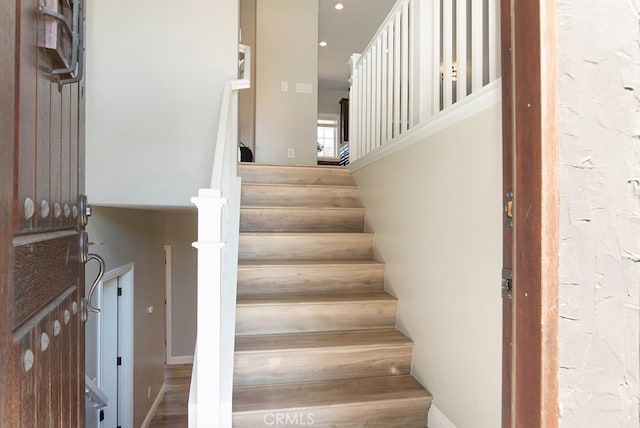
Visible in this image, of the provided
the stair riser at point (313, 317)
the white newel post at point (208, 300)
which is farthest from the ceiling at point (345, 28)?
the white newel post at point (208, 300)

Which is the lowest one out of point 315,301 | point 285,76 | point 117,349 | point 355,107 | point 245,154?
point 117,349

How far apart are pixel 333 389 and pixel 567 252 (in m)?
1.49

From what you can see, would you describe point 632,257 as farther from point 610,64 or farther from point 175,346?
point 175,346

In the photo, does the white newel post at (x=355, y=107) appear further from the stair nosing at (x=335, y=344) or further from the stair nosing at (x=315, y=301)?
the stair nosing at (x=335, y=344)

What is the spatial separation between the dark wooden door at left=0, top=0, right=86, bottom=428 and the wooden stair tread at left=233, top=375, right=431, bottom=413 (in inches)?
34.4

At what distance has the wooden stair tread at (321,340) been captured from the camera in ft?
6.13

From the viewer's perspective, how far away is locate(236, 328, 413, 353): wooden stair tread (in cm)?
187

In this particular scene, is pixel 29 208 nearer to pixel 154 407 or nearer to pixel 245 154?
pixel 245 154

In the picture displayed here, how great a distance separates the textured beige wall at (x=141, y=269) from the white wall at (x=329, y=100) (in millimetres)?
4712

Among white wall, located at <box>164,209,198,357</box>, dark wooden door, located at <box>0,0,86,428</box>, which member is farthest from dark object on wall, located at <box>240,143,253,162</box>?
→ dark wooden door, located at <box>0,0,86,428</box>

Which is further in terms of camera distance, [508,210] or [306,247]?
[306,247]

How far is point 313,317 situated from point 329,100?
7158 millimetres

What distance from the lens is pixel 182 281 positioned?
6.31 meters

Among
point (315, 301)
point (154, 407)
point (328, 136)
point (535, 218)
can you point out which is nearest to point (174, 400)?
point (154, 407)
